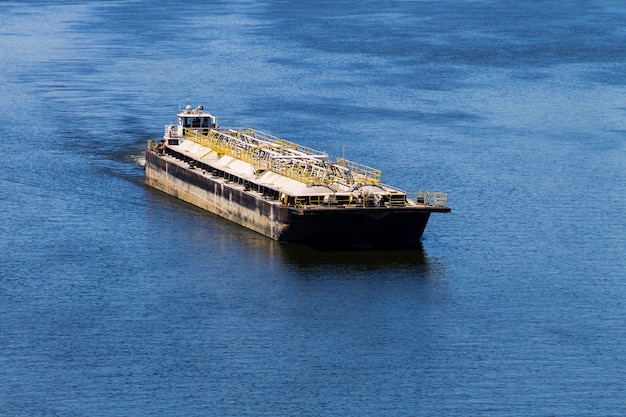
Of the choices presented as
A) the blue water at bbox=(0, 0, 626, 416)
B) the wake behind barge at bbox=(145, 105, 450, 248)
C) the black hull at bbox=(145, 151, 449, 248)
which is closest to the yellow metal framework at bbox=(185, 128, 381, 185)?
the wake behind barge at bbox=(145, 105, 450, 248)

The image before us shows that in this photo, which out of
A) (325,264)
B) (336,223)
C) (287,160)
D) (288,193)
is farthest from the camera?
(287,160)

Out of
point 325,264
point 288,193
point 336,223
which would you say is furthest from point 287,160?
point 325,264

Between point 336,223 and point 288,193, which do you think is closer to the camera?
point 336,223

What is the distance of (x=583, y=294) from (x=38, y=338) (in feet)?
85.7

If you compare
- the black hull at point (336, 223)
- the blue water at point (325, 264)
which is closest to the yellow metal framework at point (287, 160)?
the black hull at point (336, 223)

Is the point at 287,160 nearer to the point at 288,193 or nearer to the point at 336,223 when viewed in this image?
the point at 288,193

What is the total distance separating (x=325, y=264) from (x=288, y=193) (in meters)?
5.22

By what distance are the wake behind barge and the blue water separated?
1.37 meters

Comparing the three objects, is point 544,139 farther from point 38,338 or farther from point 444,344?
point 38,338

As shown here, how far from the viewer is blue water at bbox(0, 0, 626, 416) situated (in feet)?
183

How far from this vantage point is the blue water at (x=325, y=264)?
183 ft

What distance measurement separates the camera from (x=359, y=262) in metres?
73.1

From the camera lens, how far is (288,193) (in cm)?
7606

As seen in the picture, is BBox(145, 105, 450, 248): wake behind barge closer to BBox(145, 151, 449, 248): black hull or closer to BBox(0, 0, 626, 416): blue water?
BBox(145, 151, 449, 248): black hull
